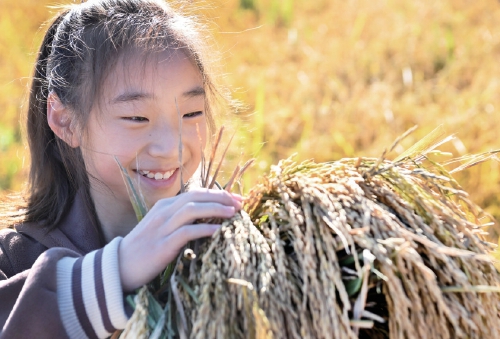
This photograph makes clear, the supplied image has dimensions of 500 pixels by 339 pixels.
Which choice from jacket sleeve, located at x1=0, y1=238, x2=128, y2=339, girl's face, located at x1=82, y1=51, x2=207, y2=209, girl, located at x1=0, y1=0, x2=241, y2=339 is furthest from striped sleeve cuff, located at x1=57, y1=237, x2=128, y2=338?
girl's face, located at x1=82, y1=51, x2=207, y2=209

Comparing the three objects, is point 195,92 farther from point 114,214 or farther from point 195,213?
point 195,213

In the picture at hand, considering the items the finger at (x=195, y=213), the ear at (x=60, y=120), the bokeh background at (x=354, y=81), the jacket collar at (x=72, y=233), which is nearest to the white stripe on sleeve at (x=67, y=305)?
the finger at (x=195, y=213)

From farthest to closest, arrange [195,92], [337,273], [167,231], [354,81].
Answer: [354,81] → [195,92] → [167,231] → [337,273]

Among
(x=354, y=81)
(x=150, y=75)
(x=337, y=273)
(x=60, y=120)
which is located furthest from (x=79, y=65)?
(x=354, y=81)

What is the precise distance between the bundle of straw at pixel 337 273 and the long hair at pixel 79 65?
2.55 ft

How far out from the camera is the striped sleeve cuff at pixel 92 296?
1174mm

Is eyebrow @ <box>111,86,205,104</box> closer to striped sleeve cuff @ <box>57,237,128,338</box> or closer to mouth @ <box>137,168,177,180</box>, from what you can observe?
mouth @ <box>137,168,177,180</box>

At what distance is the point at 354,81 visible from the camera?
14.5 ft

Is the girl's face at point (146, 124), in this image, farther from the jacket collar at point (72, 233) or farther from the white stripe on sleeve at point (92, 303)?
the white stripe on sleeve at point (92, 303)

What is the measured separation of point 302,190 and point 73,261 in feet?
1.53

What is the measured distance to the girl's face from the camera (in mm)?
1688

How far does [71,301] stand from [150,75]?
71 cm

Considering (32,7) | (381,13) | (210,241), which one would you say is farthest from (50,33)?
(32,7)

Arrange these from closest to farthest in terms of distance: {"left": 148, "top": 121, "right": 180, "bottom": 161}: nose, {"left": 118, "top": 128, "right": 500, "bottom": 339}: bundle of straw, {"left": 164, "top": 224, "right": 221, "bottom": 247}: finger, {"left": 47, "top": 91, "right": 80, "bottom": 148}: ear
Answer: {"left": 118, "top": 128, "right": 500, "bottom": 339}: bundle of straw < {"left": 164, "top": 224, "right": 221, "bottom": 247}: finger < {"left": 148, "top": 121, "right": 180, "bottom": 161}: nose < {"left": 47, "top": 91, "right": 80, "bottom": 148}: ear
